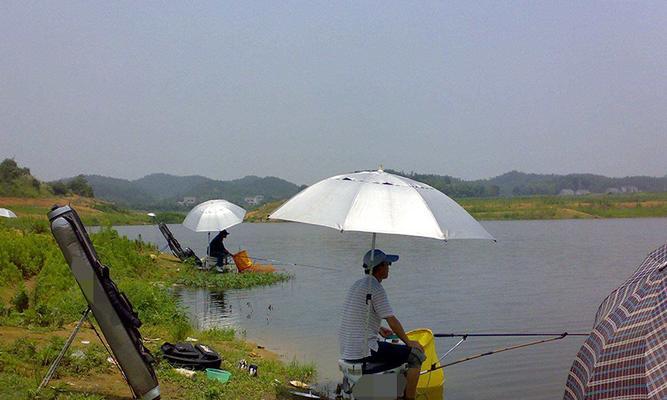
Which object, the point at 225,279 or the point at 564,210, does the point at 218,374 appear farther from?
the point at 564,210

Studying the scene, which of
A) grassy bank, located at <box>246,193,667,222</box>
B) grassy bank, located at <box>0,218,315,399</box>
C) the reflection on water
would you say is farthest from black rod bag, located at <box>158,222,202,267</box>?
grassy bank, located at <box>246,193,667,222</box>

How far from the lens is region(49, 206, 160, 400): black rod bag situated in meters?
5.48

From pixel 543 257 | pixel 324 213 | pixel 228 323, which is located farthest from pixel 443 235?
pixel 543 257

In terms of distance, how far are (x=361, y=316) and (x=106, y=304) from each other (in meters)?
2.37

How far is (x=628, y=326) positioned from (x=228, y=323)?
31.3 ft

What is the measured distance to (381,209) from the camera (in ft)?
18.8

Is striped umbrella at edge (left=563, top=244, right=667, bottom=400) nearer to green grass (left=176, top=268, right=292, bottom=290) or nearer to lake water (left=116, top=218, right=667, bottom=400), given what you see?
lake water (left=116, top=218, right=667, bottom=400)

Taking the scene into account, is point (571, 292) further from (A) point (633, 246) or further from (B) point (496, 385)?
(A) point (633, 246)

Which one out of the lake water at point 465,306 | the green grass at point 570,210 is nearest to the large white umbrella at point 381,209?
the lake water at point 465,306

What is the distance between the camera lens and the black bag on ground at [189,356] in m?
7.26

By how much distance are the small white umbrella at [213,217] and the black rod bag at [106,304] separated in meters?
12.8

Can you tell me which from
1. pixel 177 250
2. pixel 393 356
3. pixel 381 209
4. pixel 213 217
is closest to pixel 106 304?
pixel 381 209

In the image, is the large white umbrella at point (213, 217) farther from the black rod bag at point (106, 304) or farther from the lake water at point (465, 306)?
the black rod bag at point (106, 304)

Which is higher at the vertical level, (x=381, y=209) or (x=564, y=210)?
(x=381, y=209)
